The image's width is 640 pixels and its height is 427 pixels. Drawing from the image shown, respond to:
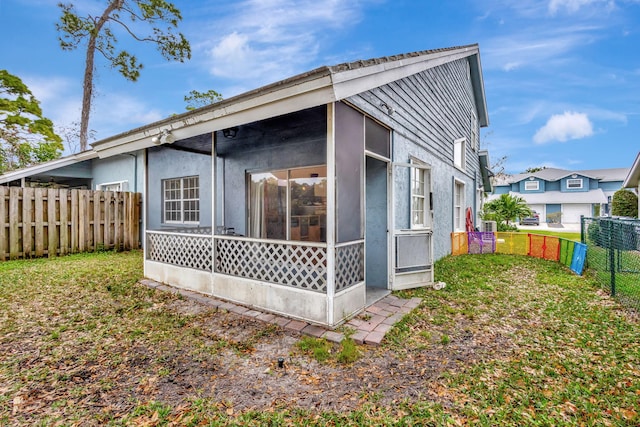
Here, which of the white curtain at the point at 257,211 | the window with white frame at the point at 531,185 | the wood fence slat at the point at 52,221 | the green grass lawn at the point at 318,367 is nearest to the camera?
the green grass lawn at the point at 318,367

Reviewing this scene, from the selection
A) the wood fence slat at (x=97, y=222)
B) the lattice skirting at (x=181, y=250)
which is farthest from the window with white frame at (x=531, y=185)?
the wood fence slat at (x=97, y=222)

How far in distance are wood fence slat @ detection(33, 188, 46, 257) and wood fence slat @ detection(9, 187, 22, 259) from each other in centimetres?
35

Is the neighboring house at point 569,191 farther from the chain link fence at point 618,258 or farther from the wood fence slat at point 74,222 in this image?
the wood fence slat at point 74,222

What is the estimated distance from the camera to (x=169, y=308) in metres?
4.88

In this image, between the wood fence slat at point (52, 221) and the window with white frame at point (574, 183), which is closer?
the wood fence slat at point (52, 221)

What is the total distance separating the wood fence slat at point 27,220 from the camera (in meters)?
8.46

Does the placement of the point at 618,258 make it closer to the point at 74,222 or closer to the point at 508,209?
the point at 508,209

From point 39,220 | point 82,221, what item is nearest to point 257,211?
point 82,221

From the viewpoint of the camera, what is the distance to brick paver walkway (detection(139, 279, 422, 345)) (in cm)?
373

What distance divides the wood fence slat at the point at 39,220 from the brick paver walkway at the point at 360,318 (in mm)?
6552

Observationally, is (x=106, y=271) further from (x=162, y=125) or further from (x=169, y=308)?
(x=162, y=125)

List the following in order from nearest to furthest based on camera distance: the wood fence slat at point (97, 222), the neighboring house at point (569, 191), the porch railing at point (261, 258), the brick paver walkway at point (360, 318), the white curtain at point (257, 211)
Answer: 1. the brick paver walkway at point (360, 318)
2. the porch railing at point (261, 258)
3. the white curtain at point (257, 211)
4. the wood fence slat at point (97, 222)
5. the neighboring house at point (569, 191)

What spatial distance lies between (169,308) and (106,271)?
3611 mm

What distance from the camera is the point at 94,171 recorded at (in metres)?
12.8
